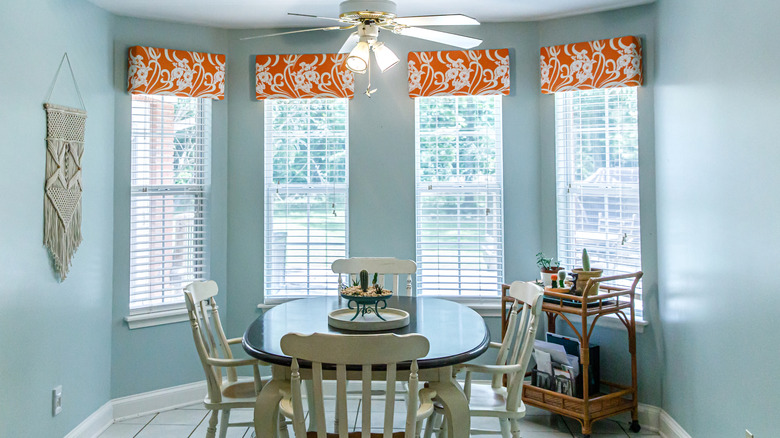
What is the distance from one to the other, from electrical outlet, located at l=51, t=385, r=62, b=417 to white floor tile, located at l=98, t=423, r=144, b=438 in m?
0.42

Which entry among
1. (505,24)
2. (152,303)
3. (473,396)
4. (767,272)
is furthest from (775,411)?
(152,303)

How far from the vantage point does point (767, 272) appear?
87.0 inches

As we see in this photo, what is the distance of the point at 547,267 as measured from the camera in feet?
11.6

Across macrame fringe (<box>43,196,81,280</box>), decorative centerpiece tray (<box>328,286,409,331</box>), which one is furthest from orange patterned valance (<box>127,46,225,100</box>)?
decorative centerpiece tray (<box>328,286,409,331</box>)

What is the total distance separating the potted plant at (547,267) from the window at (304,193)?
1300 millimetres

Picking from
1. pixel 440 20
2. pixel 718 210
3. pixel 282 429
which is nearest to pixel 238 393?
pixel 282 429

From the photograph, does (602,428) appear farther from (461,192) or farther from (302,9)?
(302,9)

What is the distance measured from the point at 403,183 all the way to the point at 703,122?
1814 mm

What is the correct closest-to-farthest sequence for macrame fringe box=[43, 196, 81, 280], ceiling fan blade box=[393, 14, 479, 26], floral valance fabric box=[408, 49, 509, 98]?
ceiling fan blade box=[393, 14, 479, 26] < macrame fringe box=[43, 196, 81, 280] < floral valance fabric box=[408, 49, 509, 98]

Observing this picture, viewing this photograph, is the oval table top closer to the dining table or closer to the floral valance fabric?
the dining table

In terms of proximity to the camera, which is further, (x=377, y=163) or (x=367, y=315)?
(x=377, y=163)

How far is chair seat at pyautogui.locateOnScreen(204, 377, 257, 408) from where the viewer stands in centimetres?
253

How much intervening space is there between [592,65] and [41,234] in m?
3.19

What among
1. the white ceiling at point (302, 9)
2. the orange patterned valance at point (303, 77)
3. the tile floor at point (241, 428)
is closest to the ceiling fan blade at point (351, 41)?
the white ceiling at point (302, 9)
